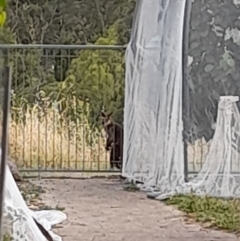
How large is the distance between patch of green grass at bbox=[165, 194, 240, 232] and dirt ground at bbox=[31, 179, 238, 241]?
0.08 m

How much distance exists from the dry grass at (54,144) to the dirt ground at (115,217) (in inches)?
21.0

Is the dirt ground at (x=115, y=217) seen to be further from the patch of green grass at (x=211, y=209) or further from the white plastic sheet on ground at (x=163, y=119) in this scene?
the white plastic sheet on ground at (x=163, y=119)

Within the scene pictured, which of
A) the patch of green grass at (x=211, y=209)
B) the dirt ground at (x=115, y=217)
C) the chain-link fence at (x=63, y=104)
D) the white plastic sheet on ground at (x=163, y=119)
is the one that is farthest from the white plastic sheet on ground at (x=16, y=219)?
the chain-link fence at (x=63, y=104)

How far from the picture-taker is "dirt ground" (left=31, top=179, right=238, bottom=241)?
361 centimetres

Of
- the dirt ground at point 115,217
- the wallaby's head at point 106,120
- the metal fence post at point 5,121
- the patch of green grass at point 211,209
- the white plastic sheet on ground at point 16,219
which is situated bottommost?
the dirt ground at point 115,217

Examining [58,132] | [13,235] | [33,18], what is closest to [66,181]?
[58,132]

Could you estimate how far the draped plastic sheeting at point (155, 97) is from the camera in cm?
468

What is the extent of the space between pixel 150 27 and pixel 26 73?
1.29 metres

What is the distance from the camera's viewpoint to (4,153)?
0.76m

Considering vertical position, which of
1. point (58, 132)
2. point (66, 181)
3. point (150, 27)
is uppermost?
point (150, 27)

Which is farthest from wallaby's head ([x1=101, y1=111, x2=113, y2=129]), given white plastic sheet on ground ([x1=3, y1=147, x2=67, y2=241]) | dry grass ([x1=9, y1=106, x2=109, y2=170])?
white plastic sheet on ground ([x1=3, y1=147, x2=67, y2=241])

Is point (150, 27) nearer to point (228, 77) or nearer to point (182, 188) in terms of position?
point (228, 77)

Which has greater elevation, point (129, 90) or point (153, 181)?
point (129, 90)

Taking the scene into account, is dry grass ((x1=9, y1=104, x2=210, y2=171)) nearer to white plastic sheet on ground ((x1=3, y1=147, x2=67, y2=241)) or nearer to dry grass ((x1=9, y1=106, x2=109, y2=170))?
dry grass ((x1=9, y1=106, x2=109, y2=170))
